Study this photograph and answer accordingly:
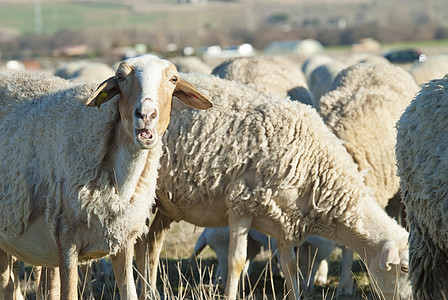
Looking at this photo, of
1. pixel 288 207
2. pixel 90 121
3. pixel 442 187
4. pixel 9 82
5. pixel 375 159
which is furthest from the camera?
pixel 375 159

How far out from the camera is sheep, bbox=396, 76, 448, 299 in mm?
3775

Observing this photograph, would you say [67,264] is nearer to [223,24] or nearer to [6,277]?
[6,277]

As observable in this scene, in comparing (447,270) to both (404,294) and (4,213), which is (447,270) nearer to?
(404,294)

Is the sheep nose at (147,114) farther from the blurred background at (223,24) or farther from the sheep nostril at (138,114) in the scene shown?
the blurred background at (223,24)

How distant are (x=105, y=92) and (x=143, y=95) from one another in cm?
31

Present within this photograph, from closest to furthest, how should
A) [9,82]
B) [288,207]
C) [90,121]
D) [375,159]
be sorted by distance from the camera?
[90,121] → [9,82] → [288,207] → [375,159]

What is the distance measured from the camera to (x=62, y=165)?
14.4 ft

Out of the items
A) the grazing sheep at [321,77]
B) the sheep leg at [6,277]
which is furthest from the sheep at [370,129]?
the grazing sheep at [321,77]

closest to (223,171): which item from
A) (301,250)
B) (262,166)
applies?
(262,166)

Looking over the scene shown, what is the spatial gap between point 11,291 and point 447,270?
2.91 m

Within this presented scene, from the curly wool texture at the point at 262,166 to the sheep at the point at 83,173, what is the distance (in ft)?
3.62

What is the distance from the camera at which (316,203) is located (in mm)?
5602

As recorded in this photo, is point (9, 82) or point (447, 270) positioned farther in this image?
point (9, 82)

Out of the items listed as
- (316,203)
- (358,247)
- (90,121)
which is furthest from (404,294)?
(90,121)
